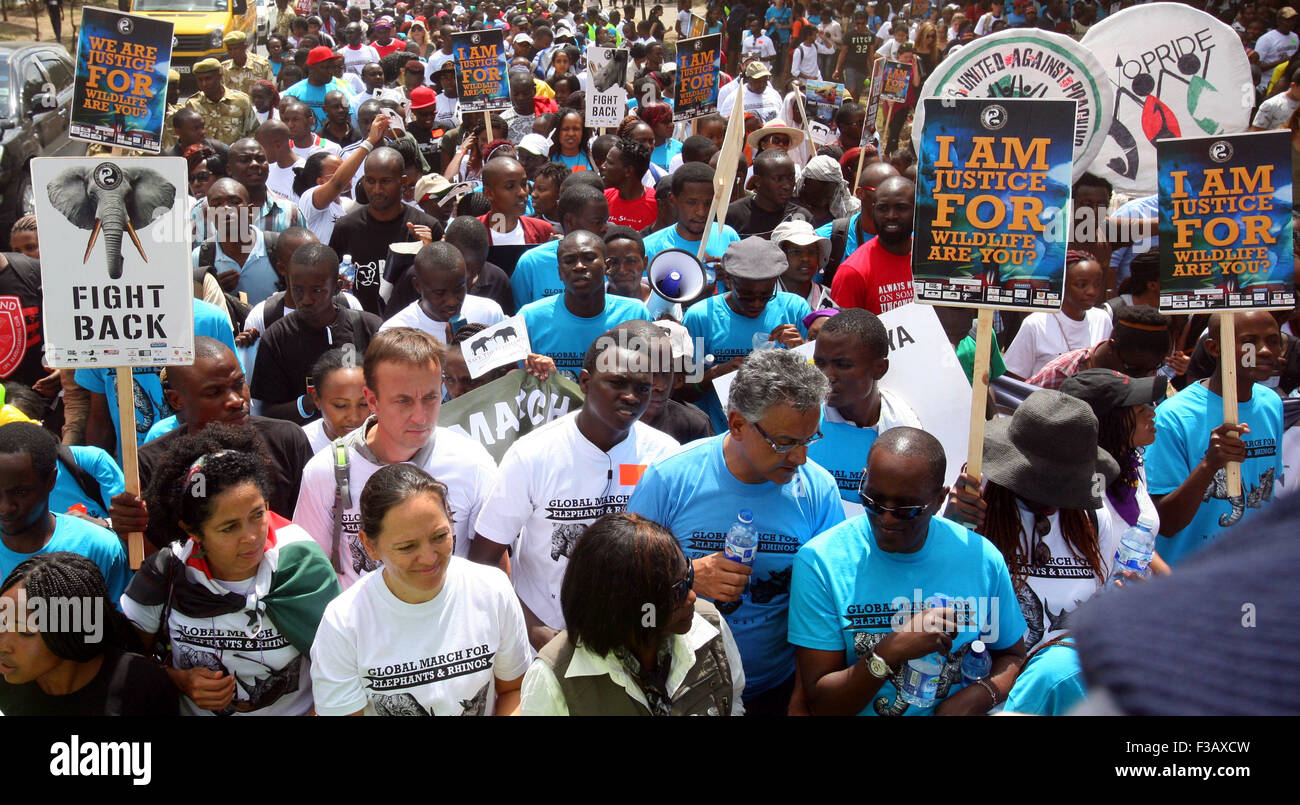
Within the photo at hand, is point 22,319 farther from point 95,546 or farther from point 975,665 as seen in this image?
point 975,665

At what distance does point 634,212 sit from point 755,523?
5875mm

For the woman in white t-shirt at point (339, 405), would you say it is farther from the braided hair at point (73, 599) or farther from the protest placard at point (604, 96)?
the protest placard at point (604, 96)

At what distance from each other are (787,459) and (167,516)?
2087 mm

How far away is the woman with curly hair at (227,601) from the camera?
3.34 m

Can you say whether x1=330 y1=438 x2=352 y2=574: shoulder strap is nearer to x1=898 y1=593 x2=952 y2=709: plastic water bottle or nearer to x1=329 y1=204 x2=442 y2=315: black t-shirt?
x1=898 y1=593 x2=952 y2=709: plastic water bottle

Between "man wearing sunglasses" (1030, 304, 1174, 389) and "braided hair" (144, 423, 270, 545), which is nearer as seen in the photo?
"braided hair" (144, 423, 270, 545)

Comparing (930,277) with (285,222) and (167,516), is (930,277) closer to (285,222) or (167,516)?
(167,516)

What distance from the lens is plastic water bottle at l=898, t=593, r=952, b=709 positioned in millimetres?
3168

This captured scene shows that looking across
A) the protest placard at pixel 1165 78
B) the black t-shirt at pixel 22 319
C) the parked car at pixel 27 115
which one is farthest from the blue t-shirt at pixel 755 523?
the parked car at pixel 27 115

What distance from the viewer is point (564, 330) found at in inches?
224

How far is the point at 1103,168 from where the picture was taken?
753 cm

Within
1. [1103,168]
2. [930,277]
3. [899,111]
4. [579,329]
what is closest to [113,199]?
[579,329]

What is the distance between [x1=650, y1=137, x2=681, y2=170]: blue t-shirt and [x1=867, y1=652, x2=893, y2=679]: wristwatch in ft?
29.9

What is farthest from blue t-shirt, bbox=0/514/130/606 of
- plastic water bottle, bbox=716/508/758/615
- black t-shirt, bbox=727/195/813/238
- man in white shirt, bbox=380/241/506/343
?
black t-shirt, bbox=727/195/813/238
